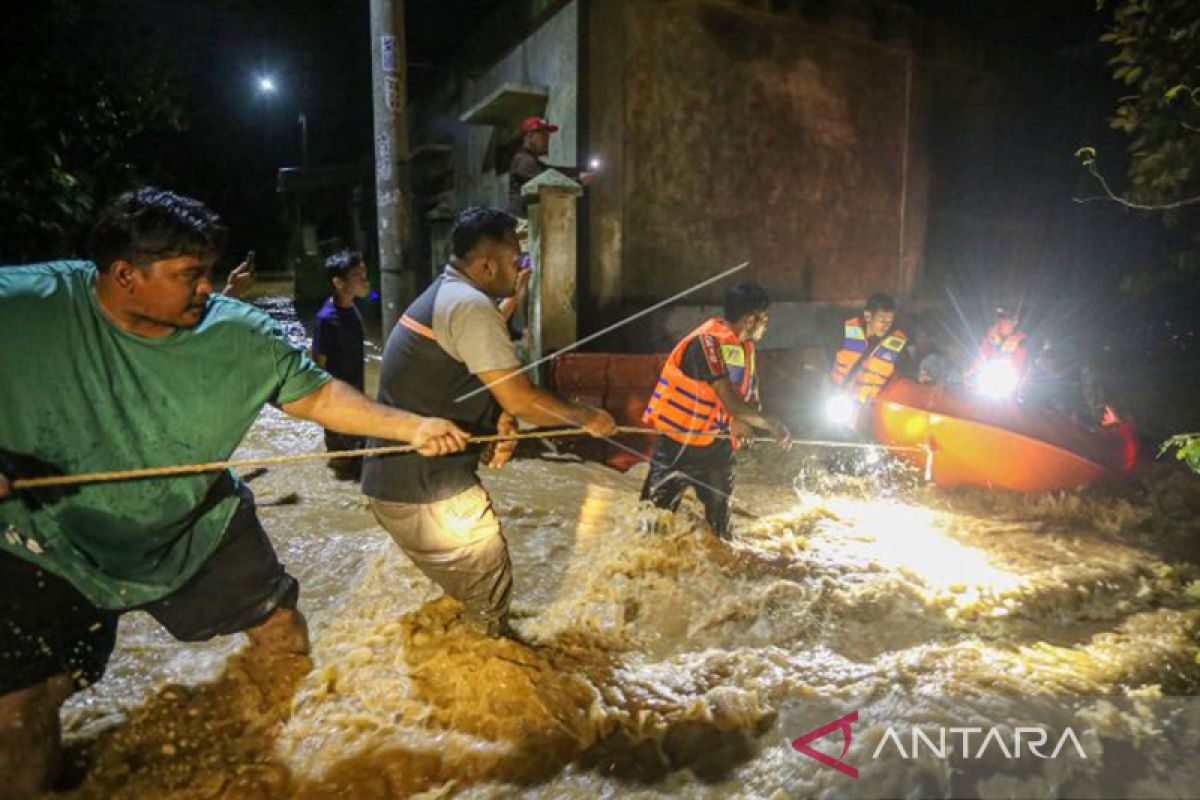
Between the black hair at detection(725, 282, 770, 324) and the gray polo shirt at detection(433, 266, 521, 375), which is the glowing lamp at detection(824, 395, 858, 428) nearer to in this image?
the black hair at detection(725, 282, 770, 324)

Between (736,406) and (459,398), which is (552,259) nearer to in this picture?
(736,406)

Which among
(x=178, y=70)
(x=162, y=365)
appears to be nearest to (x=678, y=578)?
(x=162, y=365)

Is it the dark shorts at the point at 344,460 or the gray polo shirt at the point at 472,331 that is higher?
the gray polo shirt at the point at 472,331

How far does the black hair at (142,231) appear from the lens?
241cm

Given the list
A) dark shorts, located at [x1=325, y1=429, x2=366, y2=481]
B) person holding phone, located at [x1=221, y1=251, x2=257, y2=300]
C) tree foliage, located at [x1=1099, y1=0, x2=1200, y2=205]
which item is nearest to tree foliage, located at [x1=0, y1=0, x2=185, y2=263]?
dark shorts, located at [x1=325, y1=429, x2=366, y2=481]

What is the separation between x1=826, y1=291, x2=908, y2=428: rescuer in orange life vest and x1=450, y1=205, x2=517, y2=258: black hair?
499 centimetres

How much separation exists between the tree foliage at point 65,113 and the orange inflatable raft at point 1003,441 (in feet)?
29.1

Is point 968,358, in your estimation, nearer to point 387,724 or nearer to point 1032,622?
point 1032,622

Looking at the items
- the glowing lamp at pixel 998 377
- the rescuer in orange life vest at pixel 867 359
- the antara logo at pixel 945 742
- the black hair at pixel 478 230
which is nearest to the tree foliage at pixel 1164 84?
the glowing lamp at pixel 998 377

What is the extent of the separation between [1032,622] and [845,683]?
1.75 meters

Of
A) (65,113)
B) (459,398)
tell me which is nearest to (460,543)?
(459,398)

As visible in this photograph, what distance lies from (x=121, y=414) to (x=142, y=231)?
0.67 meters

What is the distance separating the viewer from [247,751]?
2.99 metres

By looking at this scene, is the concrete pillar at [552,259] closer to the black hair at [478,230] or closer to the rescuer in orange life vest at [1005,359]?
the black hair at [478,230]
